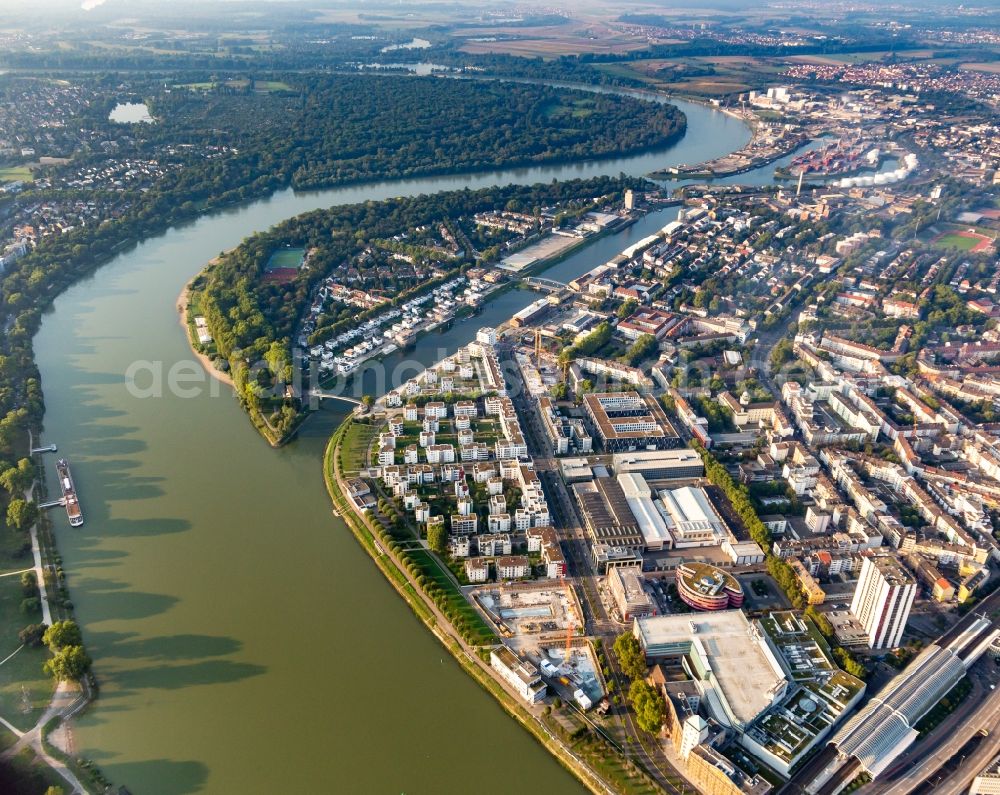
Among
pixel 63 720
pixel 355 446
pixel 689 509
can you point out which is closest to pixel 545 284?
pixel 355 446

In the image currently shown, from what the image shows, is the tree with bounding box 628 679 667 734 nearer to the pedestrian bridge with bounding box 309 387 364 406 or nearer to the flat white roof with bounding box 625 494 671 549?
the flat white roof with bounding box 625 494 671 549

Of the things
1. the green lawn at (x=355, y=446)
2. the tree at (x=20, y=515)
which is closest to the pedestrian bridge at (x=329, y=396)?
the green lawn at (x=355, y=446)

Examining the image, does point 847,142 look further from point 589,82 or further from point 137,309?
point 137,309

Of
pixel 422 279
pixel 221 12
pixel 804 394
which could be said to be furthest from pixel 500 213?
pixel 221 12

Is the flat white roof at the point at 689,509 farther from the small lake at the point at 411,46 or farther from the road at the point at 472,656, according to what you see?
the small lake at the point at 411,46

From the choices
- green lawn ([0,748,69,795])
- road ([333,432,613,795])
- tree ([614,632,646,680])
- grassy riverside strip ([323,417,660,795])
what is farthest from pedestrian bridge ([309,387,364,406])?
green lawn ([0,748,69,795])

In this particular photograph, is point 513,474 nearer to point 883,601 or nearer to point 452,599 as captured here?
point 452,599

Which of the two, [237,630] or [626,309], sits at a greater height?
[626,309]
